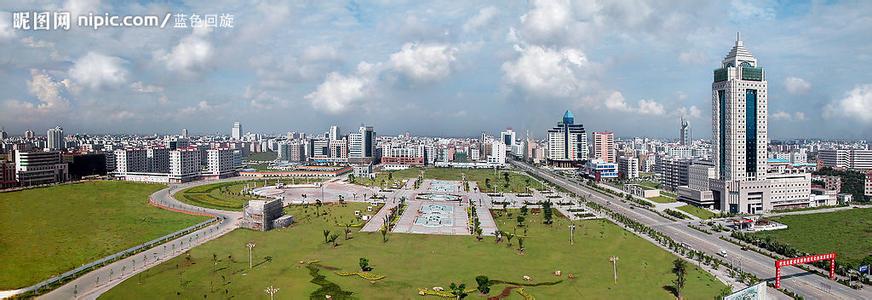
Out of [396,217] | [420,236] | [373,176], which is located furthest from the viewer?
[373,176]

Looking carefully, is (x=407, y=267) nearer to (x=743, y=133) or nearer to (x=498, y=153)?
(x=743, y=133)

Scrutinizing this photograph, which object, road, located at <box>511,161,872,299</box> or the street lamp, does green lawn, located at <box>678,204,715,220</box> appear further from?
the street lamp

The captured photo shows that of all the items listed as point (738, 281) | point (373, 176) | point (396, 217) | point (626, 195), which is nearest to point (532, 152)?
point (373, 176)

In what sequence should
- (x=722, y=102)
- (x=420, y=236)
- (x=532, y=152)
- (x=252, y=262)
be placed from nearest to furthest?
(x=252, y=262)
(x=420, y=236)
(x=722, y=102)
(x=532, y=152)

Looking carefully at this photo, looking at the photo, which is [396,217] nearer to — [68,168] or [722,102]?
[722,102]

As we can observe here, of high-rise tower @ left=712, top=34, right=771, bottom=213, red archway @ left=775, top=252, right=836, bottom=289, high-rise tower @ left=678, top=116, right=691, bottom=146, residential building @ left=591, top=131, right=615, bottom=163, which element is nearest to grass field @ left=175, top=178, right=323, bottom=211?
red archway @ left=775, top=252, right=836, bottom=289

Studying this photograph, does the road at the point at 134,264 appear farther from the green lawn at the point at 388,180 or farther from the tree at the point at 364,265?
the green lawn at the point at 388,180
